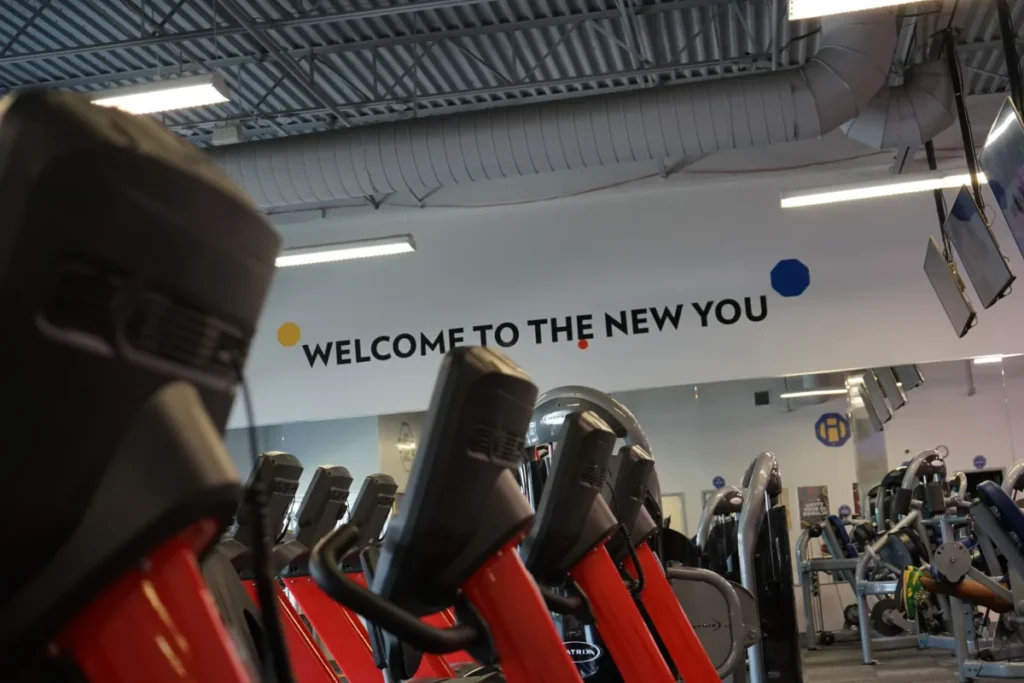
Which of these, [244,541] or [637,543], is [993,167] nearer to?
[637,543]

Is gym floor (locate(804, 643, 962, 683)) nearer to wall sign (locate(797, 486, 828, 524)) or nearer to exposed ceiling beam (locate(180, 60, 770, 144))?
wall sign (locate(797, 486, 828, 524))

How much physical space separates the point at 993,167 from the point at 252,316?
188 inches

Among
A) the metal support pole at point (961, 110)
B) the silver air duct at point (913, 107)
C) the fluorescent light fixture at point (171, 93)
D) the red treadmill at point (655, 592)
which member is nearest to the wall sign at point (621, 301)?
the silver air duct at point (913, 107)

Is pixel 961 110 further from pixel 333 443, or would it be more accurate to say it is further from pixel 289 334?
pixel 289 334

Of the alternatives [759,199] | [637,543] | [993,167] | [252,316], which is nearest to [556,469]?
[637,543]

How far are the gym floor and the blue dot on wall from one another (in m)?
3.12

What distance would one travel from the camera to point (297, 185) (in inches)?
312

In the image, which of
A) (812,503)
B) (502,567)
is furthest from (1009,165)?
(812,503)

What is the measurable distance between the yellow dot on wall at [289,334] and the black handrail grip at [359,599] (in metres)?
9.04

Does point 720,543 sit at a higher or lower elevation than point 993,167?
lower

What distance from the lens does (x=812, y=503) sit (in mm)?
9180

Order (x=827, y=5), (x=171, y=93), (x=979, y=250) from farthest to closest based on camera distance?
(x=979, y=250) → (x=171, y=93) → (x=827, y=5)

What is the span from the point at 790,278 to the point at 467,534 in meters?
8.27

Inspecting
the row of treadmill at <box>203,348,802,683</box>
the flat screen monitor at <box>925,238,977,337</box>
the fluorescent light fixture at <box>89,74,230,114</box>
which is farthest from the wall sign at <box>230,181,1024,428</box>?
the row of treadmill at <box>203,348,802,683</box>
